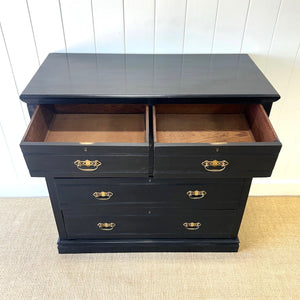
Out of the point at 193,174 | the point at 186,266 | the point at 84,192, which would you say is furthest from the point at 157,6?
the point at 186,266

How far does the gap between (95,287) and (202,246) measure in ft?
1.73

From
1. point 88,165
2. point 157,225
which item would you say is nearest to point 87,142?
point 88,165

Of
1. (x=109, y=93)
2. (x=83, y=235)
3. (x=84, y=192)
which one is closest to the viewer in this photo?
(x=109, y=93)

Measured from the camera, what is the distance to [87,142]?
1076 millimetres

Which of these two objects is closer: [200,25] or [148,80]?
[148,80]

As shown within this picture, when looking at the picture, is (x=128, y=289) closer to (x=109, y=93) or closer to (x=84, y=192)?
(x=84, y=192)

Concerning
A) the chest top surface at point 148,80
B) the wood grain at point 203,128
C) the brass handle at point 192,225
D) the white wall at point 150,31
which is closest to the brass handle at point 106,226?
the brass handle at point 192,225

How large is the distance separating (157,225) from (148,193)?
21cm

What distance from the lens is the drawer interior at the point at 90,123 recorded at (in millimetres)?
1215

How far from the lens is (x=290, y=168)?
1780 millimetres

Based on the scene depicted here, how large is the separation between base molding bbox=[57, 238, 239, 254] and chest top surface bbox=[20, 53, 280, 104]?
703 mm

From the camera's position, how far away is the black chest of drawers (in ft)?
3.59

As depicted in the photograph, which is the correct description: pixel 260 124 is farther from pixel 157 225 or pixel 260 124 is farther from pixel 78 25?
pixel 78 25

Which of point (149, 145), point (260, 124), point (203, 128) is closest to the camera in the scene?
point (149, 145)
